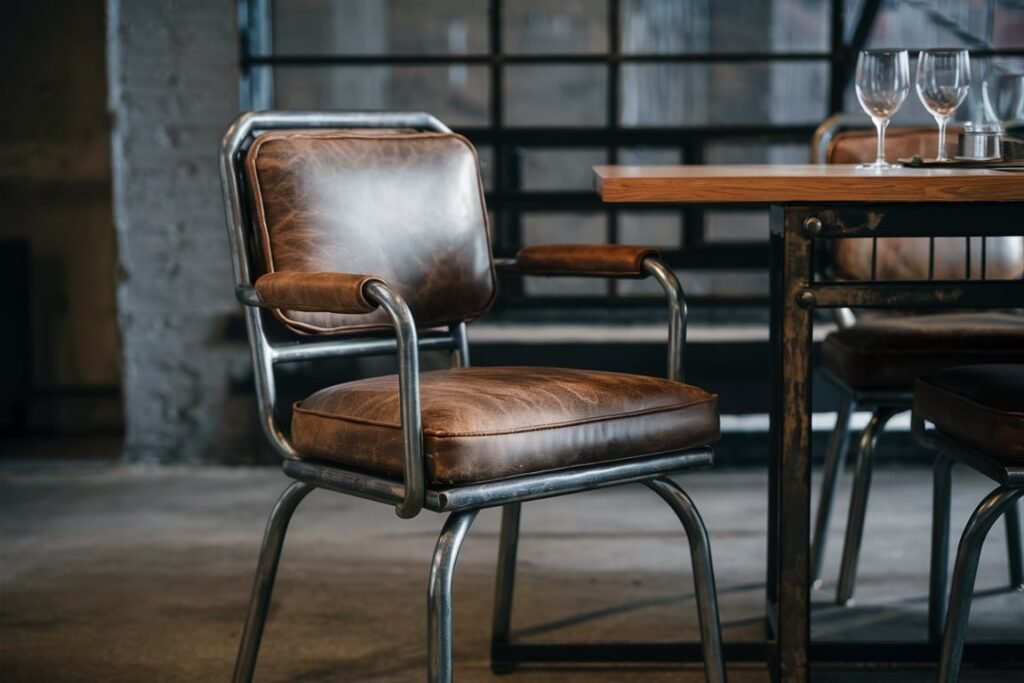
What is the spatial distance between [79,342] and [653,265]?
9.86 ft

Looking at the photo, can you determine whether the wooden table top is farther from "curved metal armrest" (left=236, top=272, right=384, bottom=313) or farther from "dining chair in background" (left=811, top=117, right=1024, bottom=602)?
"dining chair in background" (left=811, top=117, right=1024, bottom=602)

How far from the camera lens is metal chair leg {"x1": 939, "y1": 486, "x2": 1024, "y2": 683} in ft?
5.15

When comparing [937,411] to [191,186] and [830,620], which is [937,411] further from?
[191,186]

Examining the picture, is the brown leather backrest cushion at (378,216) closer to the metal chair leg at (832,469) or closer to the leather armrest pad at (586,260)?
the leather armrest pad at (586,260)

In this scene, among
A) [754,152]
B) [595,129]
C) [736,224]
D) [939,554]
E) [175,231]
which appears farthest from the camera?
[736,224]

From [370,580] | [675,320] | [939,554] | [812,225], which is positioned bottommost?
[370,580]

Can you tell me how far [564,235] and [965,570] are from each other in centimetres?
291

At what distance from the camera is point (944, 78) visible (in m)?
1.98

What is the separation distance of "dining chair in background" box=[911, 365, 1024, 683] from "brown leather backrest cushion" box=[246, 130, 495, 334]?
2.17 ft

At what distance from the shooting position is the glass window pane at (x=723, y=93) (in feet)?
13.6

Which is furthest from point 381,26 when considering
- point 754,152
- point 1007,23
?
point 1007,23

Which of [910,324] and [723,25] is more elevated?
[723,25]

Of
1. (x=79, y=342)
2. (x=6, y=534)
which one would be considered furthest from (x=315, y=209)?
(x=79, y=342)

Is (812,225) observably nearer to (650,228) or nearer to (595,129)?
(595,129)
